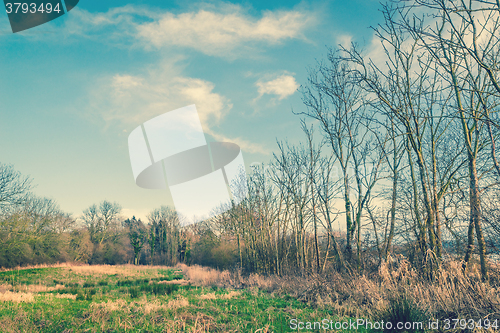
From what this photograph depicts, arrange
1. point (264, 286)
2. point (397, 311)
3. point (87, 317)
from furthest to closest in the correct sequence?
point (264, 286)
point (87, 317)
point (397, 311)


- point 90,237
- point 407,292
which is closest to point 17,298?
point 407,292

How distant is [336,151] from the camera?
35.6 ft

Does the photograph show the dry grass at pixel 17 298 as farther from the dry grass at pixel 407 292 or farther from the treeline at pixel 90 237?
the treeline at pixel 90 237

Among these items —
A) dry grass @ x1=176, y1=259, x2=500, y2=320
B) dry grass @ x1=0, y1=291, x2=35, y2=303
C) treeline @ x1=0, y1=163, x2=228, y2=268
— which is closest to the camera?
dry grass @ x1=176, y1=259, x2=500, y2=320

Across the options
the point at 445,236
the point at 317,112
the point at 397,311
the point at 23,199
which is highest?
the point at 317,112

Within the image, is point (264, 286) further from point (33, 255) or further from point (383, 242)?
point (33, 255)

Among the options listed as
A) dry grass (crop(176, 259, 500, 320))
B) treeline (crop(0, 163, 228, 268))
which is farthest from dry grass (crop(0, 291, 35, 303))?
treeline (crop(0, 163, 228, 268))

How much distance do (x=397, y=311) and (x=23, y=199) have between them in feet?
92.0

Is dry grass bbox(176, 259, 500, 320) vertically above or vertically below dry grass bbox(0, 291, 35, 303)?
above

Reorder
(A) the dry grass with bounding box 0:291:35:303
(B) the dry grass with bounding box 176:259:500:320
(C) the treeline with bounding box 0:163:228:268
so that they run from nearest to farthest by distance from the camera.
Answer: (B) the dry grass with bounding box 176:259:500:320 → (A) the dry grass with bounding box 0:291:35:303 → (C) the treeline with bounding box 0:163:228:268

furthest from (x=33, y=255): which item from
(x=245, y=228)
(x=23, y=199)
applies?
(x=245, y=228)

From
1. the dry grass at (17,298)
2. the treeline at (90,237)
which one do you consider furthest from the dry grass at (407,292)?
the treeline at (90,237)

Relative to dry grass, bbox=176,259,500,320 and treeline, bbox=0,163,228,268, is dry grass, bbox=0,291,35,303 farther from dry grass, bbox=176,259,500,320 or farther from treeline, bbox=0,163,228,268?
treeline, bbox=0,163,228,268

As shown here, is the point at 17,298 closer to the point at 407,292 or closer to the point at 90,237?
the point at 407,292
